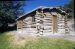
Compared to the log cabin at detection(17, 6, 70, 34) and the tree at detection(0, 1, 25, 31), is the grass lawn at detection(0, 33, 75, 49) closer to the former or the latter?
the log cabin at detection(17, 6, 70, 34)

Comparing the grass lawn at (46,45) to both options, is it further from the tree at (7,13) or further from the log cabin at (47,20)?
the tree at (7,13)

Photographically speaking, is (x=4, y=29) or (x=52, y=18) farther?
(x=4, y=29)

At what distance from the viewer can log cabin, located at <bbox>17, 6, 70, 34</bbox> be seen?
20.6m

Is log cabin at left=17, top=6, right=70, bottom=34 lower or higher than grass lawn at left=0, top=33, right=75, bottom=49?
higher

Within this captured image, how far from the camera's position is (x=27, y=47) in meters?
14.5

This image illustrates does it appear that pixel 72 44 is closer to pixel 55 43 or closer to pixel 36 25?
pixel 55 43

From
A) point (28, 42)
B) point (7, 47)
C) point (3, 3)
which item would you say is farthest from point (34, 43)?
point (3, 3)

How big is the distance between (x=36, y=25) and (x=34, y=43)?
5.49 meters

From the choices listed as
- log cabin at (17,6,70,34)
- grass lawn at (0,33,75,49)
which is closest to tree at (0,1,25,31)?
log cabin at (17,6,70,34)

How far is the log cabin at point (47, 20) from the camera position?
20.6m

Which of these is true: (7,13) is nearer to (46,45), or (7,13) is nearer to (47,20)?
(47,20)

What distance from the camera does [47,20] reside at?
68.8 ft

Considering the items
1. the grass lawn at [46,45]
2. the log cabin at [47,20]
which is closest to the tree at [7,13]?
the log cabin at [47,20]

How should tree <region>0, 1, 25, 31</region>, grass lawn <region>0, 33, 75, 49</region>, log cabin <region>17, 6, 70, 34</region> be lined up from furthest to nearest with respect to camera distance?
tree <region>0, 1, 25, 31</region>, log cabin <region>17, 6, 70, 34</region>, grass lawn <region>0, 33, 75, 49</region>
